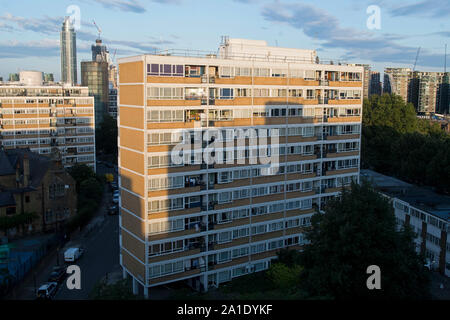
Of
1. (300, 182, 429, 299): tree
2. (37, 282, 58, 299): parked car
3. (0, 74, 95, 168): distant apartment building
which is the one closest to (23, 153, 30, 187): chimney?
(0, 74, 95, 168): distant apartment building

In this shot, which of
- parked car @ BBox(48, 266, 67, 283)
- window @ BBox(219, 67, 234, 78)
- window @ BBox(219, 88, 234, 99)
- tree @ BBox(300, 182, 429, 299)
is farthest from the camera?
parked car @ BBox(48, 266, 67, 283)

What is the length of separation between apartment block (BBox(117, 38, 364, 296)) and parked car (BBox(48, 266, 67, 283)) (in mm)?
7354

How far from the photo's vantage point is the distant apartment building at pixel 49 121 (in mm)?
81312

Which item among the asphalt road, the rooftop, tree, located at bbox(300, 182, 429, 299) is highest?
tree, located at bbox(300, 182, 429, 299)

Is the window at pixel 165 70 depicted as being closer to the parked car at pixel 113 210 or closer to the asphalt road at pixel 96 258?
the asphalt road at pixel 96 258

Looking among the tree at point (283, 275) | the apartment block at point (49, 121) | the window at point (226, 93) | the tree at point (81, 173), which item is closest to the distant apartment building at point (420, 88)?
the apartment block at point (49, 121)

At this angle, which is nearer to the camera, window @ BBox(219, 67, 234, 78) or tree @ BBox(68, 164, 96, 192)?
window @ BBox(219, 67, 234, 78)

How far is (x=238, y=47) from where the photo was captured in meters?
45.7

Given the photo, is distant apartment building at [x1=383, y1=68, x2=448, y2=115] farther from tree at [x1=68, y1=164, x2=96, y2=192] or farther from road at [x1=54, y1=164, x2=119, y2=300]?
road at [x1=54, y1=164, x2=119, y2=300]

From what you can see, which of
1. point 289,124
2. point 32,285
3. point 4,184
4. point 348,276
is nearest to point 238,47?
point 289,124

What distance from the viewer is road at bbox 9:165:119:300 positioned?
135 ft

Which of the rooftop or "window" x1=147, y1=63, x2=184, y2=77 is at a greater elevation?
"window" x1=147, y1=63, x2=184, y2=77

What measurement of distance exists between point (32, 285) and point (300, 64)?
34.4m
